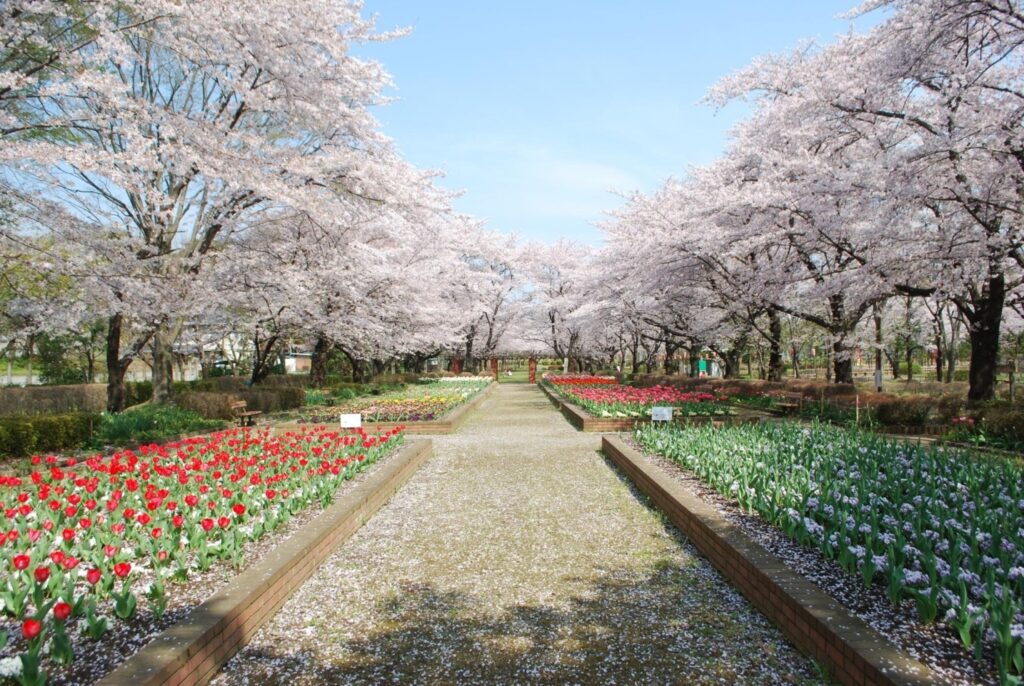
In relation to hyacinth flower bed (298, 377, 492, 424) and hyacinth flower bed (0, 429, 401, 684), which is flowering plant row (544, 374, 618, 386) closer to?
hyacinth flower bed (298, 377, 492, 424)

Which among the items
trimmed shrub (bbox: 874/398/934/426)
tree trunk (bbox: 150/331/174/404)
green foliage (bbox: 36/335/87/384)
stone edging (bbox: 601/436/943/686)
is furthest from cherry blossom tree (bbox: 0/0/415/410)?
green foliage (bbox: 36/335/87/384)

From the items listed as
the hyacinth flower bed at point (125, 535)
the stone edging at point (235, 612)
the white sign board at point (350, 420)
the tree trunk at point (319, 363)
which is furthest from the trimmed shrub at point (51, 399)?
the stone edging at point (235, 612)

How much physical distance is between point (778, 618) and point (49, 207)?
1296cm

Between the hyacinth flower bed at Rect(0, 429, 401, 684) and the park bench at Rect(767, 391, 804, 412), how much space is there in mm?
11116

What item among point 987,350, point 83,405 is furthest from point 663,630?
point 83,405

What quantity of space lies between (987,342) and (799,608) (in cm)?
1192

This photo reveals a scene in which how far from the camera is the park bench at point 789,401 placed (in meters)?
15.4

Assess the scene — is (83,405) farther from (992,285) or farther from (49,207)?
(992,285)

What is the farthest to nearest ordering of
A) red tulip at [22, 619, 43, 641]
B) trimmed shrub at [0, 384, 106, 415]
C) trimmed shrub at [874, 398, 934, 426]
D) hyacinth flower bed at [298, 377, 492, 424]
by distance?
trimmed shrub at [0, 384, 106, 415]
hyacinth flower bed at [298, 377, 492, 424]
trimmed shrub at [874, 398, 934, 426]
red tulip at [22, 619, 43, 641]

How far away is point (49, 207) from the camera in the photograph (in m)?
11.1

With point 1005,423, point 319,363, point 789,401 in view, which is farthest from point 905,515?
point 319,363

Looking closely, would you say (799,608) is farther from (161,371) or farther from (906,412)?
(161,371)

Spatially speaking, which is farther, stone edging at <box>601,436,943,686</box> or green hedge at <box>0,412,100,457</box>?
green hedge at <box>0,412,100,457</box>

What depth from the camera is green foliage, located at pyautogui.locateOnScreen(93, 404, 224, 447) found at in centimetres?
1107
